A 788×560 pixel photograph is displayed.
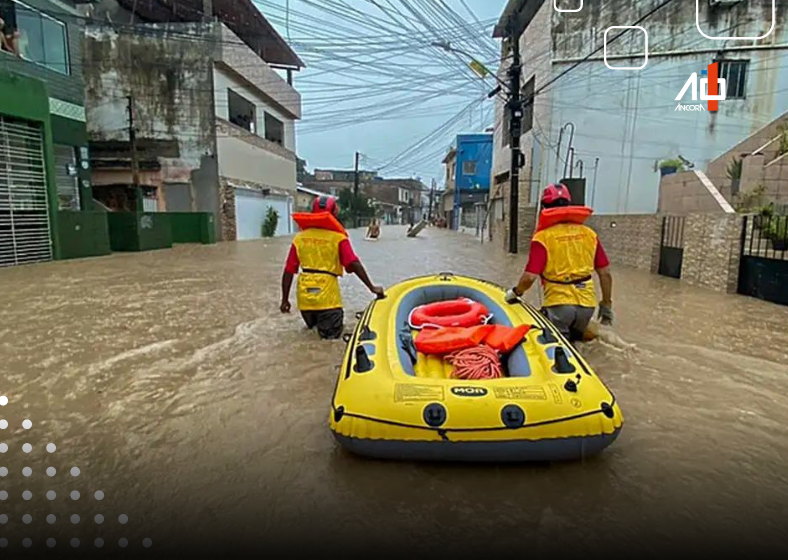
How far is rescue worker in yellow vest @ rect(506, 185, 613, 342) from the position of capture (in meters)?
3.89

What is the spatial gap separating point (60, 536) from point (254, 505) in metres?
0.74

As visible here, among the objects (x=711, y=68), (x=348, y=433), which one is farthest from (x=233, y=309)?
(x=711, y=68)

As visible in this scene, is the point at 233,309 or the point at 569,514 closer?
the point at 569,514

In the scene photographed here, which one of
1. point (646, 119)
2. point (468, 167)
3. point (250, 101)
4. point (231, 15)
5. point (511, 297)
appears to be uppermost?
point (231, 15)

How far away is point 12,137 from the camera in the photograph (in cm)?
1043

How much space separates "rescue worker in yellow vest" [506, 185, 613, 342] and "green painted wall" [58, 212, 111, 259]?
11.9 meters

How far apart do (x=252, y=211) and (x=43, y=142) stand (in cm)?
1146

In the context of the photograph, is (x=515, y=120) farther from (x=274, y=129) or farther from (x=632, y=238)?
(x=274, y=129)

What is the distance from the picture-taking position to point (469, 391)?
94.0 inches

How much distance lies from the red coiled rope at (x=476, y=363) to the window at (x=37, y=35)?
14.6m

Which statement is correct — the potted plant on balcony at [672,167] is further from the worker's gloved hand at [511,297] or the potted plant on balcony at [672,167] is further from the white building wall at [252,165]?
the white building wall at [252,165]

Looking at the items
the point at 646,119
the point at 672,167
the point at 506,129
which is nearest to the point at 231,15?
the point at 506,129

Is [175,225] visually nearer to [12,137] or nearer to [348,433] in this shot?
[12,137]

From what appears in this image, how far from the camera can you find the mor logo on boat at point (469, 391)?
7.76 feet
